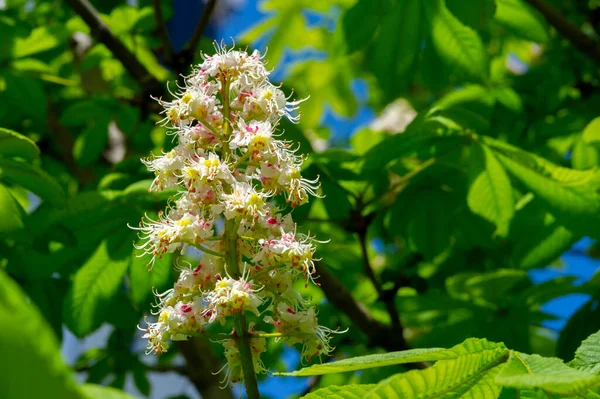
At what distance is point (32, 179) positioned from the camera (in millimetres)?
1494

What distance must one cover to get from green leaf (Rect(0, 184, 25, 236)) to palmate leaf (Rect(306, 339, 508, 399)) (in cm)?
70

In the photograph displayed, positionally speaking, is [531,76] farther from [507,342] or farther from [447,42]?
[507,342]

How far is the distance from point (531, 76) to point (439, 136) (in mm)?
1183

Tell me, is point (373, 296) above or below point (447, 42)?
below

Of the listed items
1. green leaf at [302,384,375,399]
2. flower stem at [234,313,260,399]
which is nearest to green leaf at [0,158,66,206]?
flower stem at [234,313,260,399]

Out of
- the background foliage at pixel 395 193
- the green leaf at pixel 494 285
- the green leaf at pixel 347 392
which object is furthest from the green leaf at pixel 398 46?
the green leaf at pixel 347 392

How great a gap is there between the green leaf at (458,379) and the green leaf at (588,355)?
0.43 ft

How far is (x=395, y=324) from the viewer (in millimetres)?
2027

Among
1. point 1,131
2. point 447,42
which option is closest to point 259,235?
point 1,131

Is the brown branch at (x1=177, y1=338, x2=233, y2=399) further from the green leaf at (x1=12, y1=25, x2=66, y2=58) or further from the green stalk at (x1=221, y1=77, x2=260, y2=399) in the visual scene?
the green stalk at (x1=221, y1=77, x2=260, y2=399)

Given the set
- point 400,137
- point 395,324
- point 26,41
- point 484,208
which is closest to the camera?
point 400,137

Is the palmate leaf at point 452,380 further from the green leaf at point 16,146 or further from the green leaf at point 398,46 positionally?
the green leaf at point 398,46

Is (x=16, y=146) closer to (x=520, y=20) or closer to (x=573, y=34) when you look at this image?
(x=520, y=20)

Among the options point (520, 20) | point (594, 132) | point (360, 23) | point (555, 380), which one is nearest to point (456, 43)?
point (360, 23)
